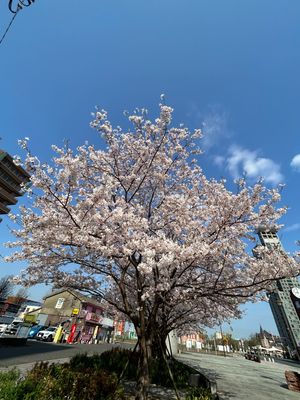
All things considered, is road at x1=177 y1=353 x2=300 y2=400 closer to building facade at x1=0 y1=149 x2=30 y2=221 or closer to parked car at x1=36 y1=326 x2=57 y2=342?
parked car at x1=36 y1=326 x2=57 y2=342

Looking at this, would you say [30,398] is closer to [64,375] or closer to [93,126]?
[64,375]

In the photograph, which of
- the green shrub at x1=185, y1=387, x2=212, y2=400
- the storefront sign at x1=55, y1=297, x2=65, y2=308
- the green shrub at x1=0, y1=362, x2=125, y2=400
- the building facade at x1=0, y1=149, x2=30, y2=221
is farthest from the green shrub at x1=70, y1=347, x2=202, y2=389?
the building facade at x1=0, y1=149, x2=30, y2=221

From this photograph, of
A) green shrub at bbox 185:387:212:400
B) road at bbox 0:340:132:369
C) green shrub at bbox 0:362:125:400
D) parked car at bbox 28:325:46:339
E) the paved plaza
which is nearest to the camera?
green shrub at bbox 0:362:125:400

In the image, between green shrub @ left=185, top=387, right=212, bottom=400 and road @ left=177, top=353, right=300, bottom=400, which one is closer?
green shrub @ left=185, top=387, right=212, bottom=400

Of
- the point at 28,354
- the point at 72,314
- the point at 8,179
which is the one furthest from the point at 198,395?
the point at 8,179

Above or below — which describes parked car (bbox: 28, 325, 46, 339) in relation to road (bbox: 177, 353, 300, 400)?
above

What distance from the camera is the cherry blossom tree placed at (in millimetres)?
6590

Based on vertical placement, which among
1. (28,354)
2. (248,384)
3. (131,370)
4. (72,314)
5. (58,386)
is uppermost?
(72,314)

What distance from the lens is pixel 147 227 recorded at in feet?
Result: 23.6

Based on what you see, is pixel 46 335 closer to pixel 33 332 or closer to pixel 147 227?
pixel 33 332

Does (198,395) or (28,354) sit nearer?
(198,395)

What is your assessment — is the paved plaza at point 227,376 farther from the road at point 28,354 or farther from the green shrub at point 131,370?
the green shrub at point 131,370

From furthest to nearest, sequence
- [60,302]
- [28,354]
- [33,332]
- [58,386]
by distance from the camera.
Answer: [60,302] → [33,332] → [28,354] → [58,386]

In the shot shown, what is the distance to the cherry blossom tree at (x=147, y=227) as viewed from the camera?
659 centimetres
